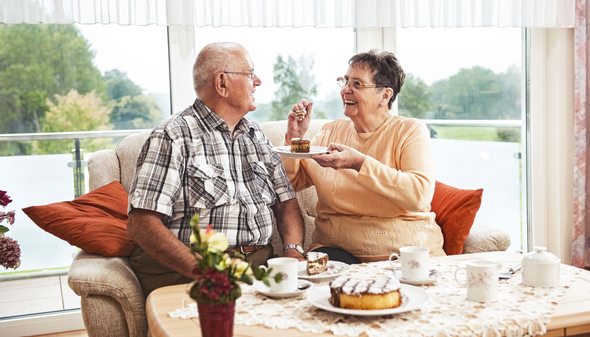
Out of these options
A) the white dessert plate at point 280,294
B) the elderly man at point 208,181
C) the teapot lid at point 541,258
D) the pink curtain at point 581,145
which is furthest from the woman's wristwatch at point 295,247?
the pink curtain at point 581,145

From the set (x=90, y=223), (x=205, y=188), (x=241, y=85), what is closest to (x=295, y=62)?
(x=241, y=85)

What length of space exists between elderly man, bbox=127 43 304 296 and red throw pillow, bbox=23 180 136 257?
0.31ft

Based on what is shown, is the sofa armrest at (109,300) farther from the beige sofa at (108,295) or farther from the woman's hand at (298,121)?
the woman's hand at (298,121)

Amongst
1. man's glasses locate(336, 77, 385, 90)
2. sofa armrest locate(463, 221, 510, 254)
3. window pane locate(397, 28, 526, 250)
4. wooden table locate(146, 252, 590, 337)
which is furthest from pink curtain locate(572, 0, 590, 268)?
wooden table locate(146, 252, 590, 337)

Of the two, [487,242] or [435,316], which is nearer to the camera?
[435,316]

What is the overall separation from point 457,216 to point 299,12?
4.74ft

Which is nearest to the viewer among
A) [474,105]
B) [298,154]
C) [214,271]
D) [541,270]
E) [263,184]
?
[214,271]

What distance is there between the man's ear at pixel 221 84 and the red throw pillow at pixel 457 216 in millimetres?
1067

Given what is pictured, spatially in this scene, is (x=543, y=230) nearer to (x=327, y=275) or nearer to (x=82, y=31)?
(x=327, y=275)

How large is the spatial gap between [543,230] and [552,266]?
2499mm

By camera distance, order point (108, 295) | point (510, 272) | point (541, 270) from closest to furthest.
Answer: point (541, 270) → point (510, 272) → point (108, 295)

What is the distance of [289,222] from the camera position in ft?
7.73

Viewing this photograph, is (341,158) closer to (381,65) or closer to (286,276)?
(381,65)

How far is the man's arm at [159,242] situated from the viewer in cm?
192
